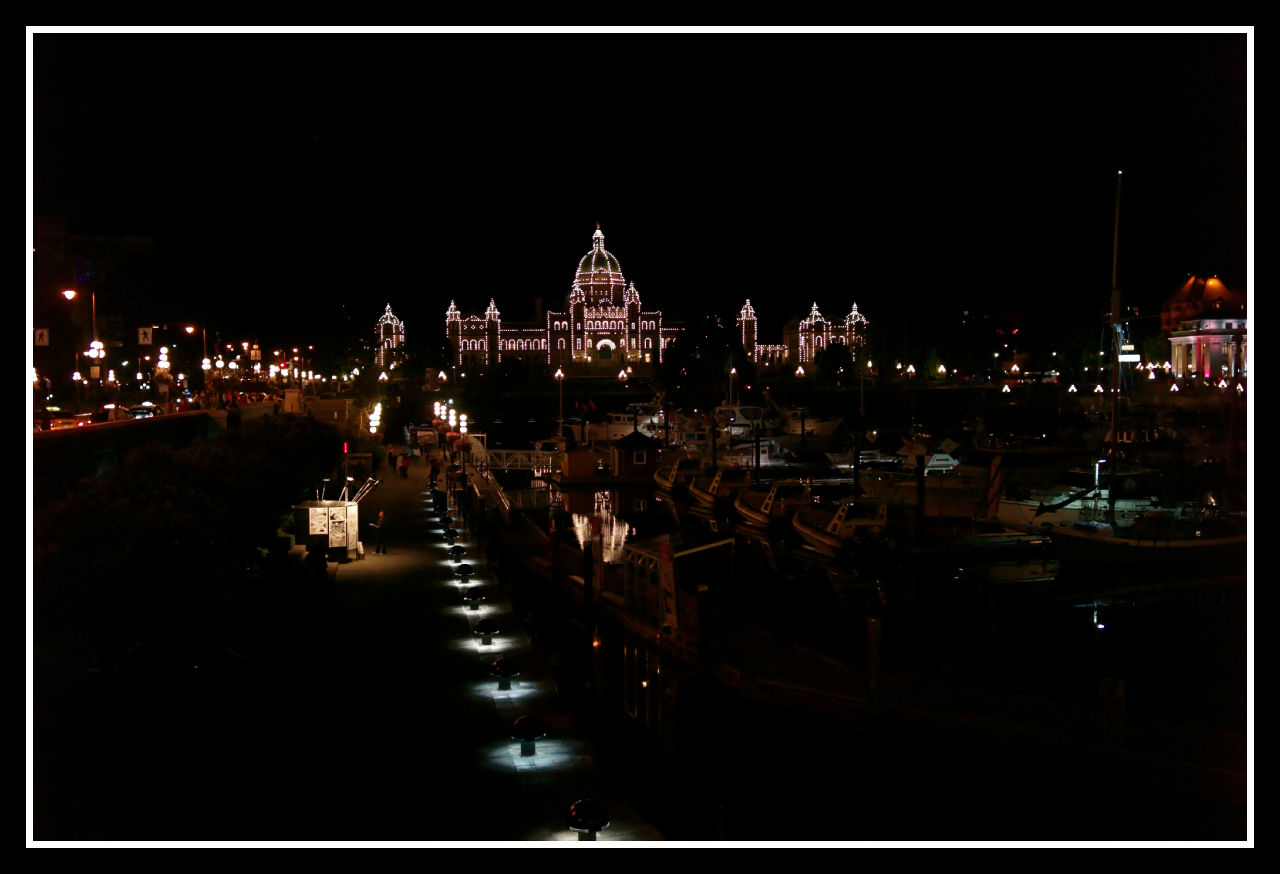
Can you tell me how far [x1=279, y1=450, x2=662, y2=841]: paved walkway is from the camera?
28.4 feet

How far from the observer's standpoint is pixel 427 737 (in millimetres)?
10633

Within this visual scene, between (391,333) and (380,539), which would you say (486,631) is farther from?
(391,333)

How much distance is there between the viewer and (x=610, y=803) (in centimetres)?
916

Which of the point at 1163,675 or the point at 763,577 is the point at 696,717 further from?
the point at 763,577

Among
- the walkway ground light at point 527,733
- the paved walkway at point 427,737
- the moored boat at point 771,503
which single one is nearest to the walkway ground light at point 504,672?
the paved walkway at point 427,737

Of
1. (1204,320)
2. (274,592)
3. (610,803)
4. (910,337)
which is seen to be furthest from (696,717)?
(910,337)

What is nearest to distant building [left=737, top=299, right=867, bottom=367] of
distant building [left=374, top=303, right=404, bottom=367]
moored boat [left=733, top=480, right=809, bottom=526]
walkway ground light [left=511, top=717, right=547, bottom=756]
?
distant building [left=374, top=303, right=404, bottom=367]

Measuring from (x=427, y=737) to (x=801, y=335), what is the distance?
420 feet

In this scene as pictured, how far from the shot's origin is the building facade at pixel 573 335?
5207 inches

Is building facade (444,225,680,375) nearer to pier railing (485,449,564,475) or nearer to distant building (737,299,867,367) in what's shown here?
distant building (737,299,867,367)

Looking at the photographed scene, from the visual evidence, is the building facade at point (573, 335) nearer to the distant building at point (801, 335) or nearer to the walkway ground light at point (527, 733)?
the distant building at point (801, 335)

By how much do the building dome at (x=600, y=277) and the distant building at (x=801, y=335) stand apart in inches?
630

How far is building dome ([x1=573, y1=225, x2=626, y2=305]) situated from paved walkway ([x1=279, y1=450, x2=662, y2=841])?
4708 inches

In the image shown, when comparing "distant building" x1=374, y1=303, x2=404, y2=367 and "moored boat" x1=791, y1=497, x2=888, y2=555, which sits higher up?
"distant building" x1=374, y1=303, x2=404, y2=367
